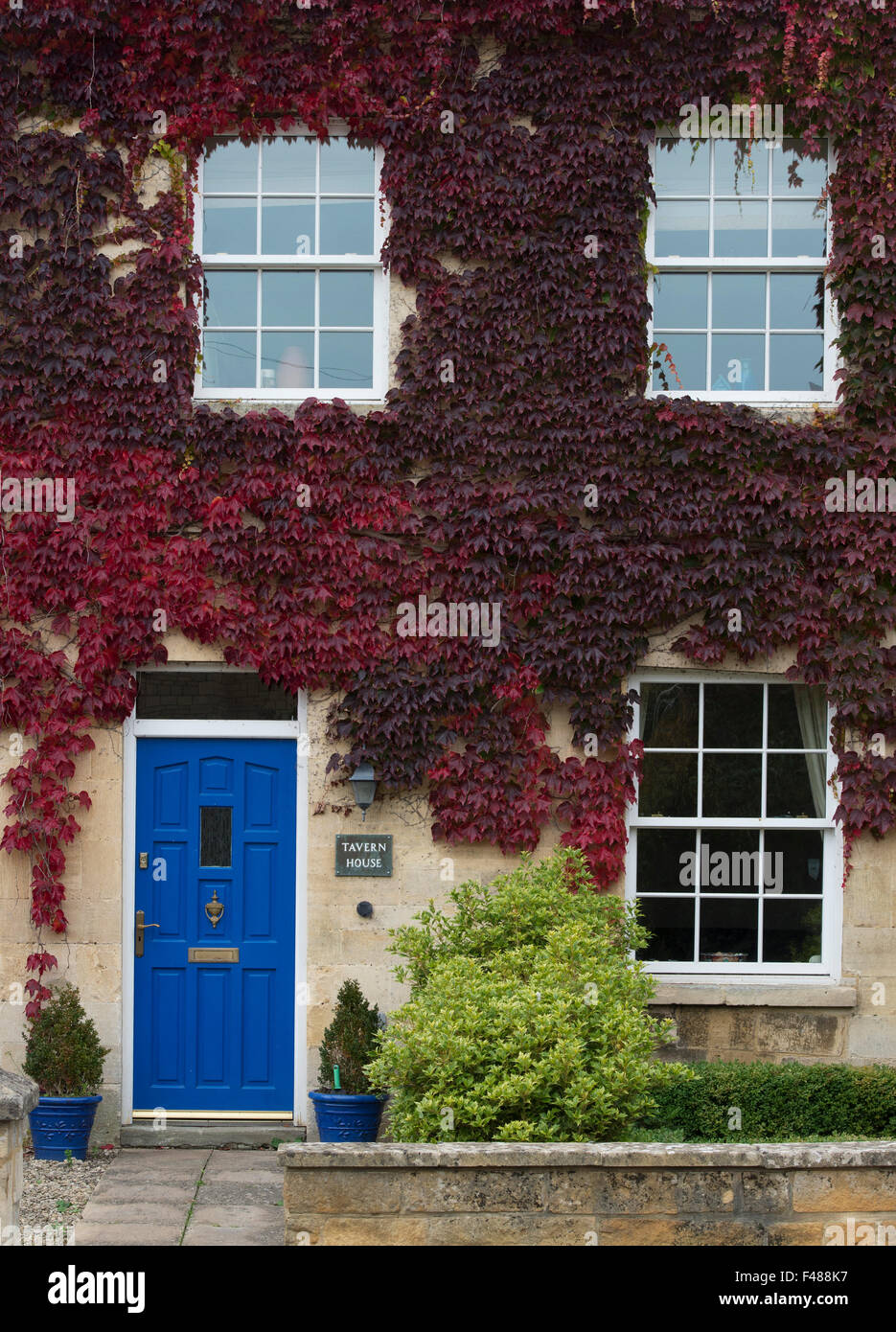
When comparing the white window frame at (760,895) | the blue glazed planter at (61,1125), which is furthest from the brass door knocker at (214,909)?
the white window frame at (760,895)

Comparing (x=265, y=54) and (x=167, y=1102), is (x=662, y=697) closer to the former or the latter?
(x=167, y=1102)

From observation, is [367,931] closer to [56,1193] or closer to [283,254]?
[56,1193]

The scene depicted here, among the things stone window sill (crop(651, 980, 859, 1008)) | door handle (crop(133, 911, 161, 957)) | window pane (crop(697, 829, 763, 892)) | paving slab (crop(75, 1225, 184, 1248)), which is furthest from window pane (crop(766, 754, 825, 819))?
paving slab (crop(75, 1225, 184, 1248))

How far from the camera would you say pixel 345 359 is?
8711mm

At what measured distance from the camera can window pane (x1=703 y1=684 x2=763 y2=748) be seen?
8.70 m

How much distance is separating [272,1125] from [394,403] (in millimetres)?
4806

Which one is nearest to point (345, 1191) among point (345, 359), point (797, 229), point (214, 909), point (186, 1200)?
point (186, 1200)

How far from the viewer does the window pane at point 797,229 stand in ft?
28.7

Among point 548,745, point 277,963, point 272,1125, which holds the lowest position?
point 272,1125

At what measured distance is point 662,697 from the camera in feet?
28.6

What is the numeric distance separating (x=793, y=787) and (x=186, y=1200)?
15.2 ft

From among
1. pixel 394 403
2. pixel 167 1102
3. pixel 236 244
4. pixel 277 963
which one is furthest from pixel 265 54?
pixel 167 1102

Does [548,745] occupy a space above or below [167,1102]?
above

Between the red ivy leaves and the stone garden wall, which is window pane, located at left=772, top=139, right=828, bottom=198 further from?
the stone garden wall
